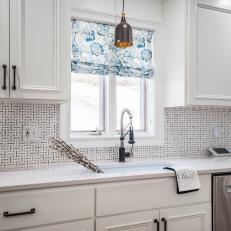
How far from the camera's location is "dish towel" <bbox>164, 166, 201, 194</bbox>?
6.06ft

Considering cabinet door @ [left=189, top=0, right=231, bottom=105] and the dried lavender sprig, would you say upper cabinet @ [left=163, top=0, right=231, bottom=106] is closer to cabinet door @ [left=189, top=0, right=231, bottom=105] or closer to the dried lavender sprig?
cabinet door @ [left=189, top=0, right=231, bottom=105]

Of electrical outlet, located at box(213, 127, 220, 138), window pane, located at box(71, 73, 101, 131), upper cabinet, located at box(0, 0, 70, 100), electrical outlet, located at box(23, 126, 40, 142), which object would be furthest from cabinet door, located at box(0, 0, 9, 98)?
electrical outlet, located at box(213, 127, 220, 138)

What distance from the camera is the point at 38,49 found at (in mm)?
1783

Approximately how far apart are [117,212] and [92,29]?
4.73 ft

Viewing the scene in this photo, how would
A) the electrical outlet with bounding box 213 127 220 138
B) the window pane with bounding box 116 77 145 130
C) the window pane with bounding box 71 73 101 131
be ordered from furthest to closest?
the electrical outlet with bounding box 213 127 220 138 < the window pane with bounding box 116 77 145 130 < the window pane with bounding box 71 73 101 131

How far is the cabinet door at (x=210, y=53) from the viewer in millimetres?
2281

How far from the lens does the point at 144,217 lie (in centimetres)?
178

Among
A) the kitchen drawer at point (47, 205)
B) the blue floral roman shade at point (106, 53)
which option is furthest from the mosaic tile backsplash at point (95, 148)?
the kitchen drawer at point (47, 205)

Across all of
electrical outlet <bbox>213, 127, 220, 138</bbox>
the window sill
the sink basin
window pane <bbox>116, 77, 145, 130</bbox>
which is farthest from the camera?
electrical outlet <bbox>213, 127, 220, 138</bbox>

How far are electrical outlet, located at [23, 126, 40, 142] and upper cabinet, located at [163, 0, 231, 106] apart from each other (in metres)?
1.13

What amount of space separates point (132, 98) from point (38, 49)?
3.36 ft

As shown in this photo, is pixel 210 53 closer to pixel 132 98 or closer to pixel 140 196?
pixel 132 98

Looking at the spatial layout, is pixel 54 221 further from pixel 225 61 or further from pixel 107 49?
pixel 225 61

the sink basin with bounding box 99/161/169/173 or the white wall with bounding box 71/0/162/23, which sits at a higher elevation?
the white wall with bounding box 71/0/162/23
